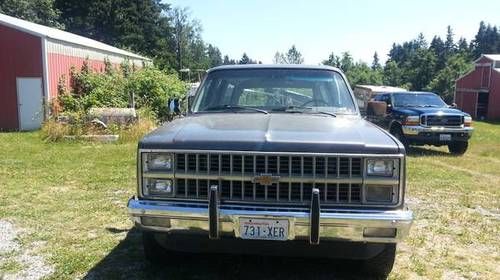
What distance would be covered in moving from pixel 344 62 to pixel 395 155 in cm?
7570

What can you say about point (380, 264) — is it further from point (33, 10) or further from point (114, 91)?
point (33, 10)

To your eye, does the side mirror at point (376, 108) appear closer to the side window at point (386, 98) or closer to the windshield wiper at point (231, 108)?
the windshield wiper at point (231, 108)

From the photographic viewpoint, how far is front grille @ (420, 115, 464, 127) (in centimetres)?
1357

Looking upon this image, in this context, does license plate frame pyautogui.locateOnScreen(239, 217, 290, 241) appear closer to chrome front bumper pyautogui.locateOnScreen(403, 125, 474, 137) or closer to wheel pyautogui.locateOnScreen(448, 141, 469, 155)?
chrome front bumper pyautogui.locateOnScreen(403, 125, 474, 137)

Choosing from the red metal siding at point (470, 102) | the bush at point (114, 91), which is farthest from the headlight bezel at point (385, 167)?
the red metal siding at point (470, 102)

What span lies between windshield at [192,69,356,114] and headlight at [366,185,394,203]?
4.65ft

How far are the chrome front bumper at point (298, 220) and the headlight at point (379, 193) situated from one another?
0.33ft

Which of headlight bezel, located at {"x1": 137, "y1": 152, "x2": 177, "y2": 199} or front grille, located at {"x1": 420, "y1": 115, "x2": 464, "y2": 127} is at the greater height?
headlight bezel, located at {"x1": 137, "y1": 152, "x2": 177, "y2": 199}

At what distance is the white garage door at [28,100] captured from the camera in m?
19.0

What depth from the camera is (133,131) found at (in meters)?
15.2

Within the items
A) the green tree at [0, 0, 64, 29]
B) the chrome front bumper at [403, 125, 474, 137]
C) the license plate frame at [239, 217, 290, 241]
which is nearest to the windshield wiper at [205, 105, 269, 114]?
the license plate frame at [239, 217, 290, 241]

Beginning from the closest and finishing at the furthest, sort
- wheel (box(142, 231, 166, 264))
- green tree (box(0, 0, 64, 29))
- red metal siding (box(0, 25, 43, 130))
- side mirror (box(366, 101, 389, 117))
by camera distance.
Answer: wheel (box(142, 231, 166, 264)), side mirror (box(366, 101, 389, 117)), red metal siding (box(0, 25, 43, 130)), green tree (box(0, 0, 64, 29))

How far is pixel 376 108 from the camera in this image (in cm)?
565

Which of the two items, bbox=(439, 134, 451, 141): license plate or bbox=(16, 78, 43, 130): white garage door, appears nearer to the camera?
bbox=(439, 134, 451, 141): license plate
